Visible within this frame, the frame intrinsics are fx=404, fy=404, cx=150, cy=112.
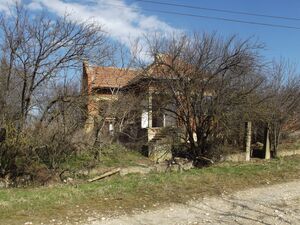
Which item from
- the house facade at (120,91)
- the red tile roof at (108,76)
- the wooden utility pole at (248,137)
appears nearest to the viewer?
the house facade at (120,91)

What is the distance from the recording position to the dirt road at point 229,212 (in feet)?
23.0

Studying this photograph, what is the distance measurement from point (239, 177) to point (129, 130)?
7329mm

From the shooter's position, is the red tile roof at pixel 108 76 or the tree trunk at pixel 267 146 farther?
the tree trunk at pixel 267 146

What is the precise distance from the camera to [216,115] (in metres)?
14.9

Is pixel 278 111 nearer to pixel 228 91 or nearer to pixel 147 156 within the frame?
pixel 228 91

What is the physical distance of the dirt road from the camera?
702 centimetres

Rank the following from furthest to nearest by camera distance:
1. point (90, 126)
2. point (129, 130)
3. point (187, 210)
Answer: point (129, 130)
point (90, 126)
point (187, 210)

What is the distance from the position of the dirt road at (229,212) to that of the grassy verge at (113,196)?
1.34 ft

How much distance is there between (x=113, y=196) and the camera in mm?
8555

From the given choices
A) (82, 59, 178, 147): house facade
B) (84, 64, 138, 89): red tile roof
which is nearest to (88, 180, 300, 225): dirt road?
(82, 59, 178, 147): house facade

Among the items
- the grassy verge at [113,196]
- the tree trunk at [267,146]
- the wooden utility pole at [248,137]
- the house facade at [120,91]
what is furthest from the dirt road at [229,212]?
the tree trunk at [267,146]

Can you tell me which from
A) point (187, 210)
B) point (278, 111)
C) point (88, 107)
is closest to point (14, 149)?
point (88, 107)

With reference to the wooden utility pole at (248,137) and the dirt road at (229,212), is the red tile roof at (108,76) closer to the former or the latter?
the wooden utility pole at (248,137)

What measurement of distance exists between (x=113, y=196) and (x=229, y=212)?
8.02 ft
